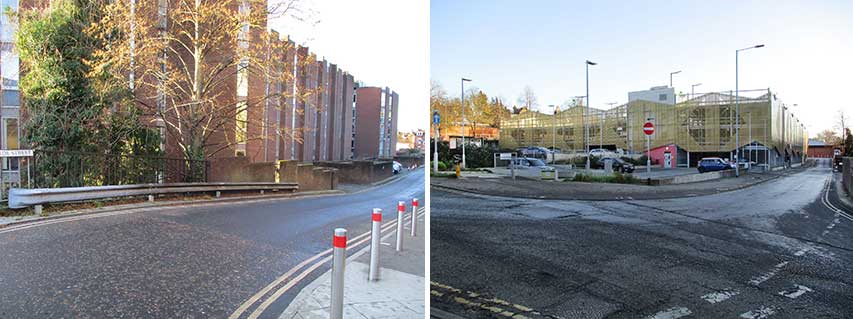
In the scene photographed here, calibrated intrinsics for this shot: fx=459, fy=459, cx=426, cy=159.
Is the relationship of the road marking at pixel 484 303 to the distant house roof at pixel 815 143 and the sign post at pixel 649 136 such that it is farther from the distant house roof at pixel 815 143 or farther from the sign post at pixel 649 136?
the distant house roof at pixel 815 143

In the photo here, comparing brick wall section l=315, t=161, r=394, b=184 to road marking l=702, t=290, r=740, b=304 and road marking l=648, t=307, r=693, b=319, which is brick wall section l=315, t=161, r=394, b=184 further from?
road marking l=702, t=290, r=740, b=304

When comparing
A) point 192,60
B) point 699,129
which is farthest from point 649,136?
point 192,60

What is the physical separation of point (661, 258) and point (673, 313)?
25cm

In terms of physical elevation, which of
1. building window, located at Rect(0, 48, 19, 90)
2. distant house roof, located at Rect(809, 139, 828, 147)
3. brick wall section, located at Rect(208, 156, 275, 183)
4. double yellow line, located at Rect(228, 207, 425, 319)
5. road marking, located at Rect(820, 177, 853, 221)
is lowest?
double yellow line, located at Rect(228, 207, 425, 319)

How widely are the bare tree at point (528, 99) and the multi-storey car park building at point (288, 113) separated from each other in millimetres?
614

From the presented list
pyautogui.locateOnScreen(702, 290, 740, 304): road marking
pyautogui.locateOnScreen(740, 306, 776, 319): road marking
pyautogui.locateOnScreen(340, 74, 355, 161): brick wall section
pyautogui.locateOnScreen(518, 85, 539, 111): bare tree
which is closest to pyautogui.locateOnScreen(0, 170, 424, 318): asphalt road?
pyautogui.locateOnScreen(340, 74, 355, 161): brick wall section

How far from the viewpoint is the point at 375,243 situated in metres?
2.03

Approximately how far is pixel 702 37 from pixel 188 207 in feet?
9.73

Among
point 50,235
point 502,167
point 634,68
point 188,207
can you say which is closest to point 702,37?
point 634,68

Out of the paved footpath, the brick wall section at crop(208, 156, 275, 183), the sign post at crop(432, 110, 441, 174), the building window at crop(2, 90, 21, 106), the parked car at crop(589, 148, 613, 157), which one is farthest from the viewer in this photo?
the building window at crop(2, 90, 21, 106)

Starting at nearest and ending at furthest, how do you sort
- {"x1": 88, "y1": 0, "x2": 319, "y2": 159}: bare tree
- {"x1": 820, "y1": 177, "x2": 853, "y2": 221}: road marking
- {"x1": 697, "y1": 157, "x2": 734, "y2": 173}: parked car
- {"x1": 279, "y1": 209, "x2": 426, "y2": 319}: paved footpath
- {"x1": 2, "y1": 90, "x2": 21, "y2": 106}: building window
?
{"x1": 820, "y1": 177, "x2": 853, "y2": 221}: road marking → {"x1": 697, "y1": 157, "x2": 734, "y2": 173}: parked car → {"x1": 279, "y1": 209, "x2": 426, "y2": 319}: paved footpath → {"x1": 2, "y1": 90, "x2": 21, "y2": 106}: building window → {"x1": 88, "y1": 0, "x2": 319, "y2": 159}: bare tree

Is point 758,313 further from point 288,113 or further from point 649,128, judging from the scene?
point 288,113

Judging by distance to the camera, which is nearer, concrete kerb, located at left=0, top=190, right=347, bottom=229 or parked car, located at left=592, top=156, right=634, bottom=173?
parked car, located at left=592, top=156, right=634, bottom=173

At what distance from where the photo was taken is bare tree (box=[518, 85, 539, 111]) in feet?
7.14
